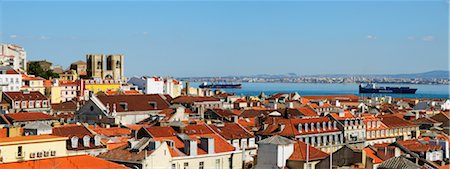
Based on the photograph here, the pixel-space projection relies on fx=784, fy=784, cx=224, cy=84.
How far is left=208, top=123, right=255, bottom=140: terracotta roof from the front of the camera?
44641mm

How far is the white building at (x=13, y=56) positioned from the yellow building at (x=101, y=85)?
1058cm

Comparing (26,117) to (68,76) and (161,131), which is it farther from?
(68,76)

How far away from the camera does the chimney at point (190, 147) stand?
33.7 m

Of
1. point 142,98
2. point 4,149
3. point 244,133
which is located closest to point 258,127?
point 244,133

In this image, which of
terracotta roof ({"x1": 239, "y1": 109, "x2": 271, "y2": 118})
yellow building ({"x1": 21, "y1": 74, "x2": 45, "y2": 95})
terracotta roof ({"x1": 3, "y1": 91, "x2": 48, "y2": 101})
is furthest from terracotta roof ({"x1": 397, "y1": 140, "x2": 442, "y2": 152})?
yellow building ({"x1": 21, "y1": 74, "x2": 45, "y2": 95})

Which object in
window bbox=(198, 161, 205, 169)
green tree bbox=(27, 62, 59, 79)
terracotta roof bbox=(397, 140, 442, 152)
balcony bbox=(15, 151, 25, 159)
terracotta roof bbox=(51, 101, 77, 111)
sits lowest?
window bbox=(198, 161, 205, 169)

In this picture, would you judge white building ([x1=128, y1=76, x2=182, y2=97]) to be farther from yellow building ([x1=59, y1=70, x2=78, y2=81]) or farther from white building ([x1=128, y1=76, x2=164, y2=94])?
yellow building ([x1=59, y1=70, x2=78, y2=81])

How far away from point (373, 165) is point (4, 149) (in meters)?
15.1

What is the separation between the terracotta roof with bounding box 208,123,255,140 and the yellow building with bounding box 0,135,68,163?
13305 mm

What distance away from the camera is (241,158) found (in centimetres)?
3659

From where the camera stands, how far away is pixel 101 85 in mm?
106125

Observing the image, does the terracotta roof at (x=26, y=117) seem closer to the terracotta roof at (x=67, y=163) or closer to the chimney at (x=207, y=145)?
the chimney at (x=207, y=145)

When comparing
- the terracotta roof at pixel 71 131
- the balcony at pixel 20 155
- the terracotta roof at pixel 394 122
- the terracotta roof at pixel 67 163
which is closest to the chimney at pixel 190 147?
the terracotta roof at pixel 67 163

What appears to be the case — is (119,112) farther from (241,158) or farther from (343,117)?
(241,158)
